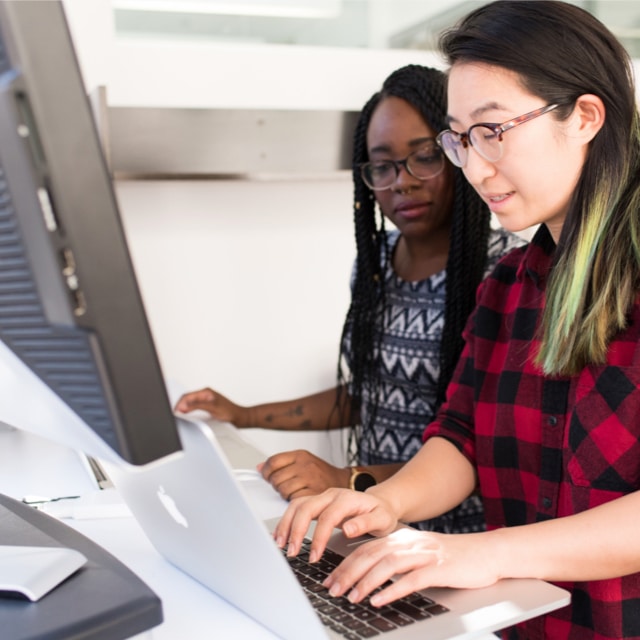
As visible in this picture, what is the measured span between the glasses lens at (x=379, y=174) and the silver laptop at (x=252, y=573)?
3.00 ft

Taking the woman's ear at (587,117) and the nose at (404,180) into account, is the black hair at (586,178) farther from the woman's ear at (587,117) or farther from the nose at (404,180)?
the nose at (404,180)

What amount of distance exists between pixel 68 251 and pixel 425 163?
3.77 ft

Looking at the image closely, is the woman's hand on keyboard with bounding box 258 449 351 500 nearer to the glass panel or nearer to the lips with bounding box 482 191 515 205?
the lips with bounding box 482 191 515 205

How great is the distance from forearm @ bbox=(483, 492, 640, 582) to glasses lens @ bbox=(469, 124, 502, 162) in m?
0.40

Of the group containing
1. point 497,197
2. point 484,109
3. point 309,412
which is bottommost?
point 309,412

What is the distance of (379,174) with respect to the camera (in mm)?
1534

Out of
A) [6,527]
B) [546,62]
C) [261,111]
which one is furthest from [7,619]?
[261,111]

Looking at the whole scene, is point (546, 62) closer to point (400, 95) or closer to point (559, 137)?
point (559, 137)

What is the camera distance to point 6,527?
0.66 meters

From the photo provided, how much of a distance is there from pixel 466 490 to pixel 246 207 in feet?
2.90

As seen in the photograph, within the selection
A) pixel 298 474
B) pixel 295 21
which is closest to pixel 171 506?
pixel 298 474

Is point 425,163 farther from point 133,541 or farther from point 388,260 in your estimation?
point 133,541

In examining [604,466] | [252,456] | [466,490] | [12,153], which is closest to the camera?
[12,153]

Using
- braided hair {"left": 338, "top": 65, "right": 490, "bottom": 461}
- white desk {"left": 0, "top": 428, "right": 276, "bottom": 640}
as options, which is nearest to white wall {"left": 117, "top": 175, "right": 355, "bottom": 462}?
braided hair {"left": 338, "top": 65, "right": 490, "bottom": 461}
